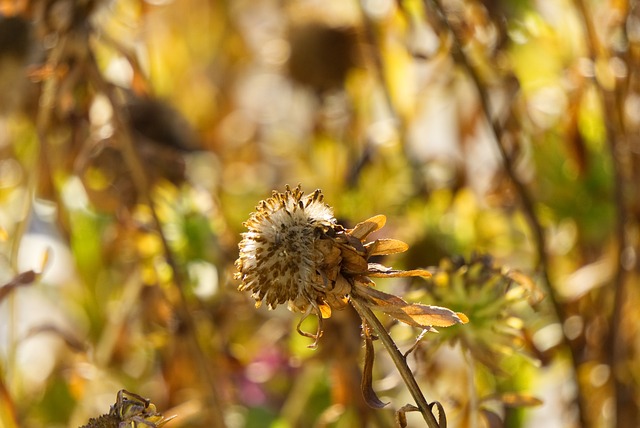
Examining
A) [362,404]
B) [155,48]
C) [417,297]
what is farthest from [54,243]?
[417,297]

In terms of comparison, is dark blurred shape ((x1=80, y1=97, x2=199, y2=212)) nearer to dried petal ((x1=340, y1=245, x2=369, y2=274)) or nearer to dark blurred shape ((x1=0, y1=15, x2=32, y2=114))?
dark blurred shape ((x1=0, y1=15, x2=32, y2=114))

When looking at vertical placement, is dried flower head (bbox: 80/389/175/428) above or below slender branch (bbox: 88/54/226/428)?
below

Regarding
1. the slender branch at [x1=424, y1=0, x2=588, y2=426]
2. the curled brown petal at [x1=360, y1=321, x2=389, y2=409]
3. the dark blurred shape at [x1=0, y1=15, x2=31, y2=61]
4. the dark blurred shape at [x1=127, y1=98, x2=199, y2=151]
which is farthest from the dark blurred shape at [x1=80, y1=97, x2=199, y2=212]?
the curled brown petal at [x1=360, y1=321, x2=389, y2=409]

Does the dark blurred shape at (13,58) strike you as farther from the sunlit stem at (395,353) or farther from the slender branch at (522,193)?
the sunlit stem at (395,353)

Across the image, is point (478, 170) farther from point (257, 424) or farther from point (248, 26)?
point (248, 26)

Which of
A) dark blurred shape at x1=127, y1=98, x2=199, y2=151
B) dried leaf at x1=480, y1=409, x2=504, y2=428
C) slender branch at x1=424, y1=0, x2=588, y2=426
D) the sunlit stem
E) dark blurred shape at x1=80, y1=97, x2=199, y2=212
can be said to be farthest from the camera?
dark blurred shape at x1=127, y1=98, x2=199, y2=151

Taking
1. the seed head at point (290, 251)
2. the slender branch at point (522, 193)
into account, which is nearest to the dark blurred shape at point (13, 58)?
the slender branch at point (522, 193)

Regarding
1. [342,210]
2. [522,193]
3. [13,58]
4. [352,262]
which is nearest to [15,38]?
[13,58]
